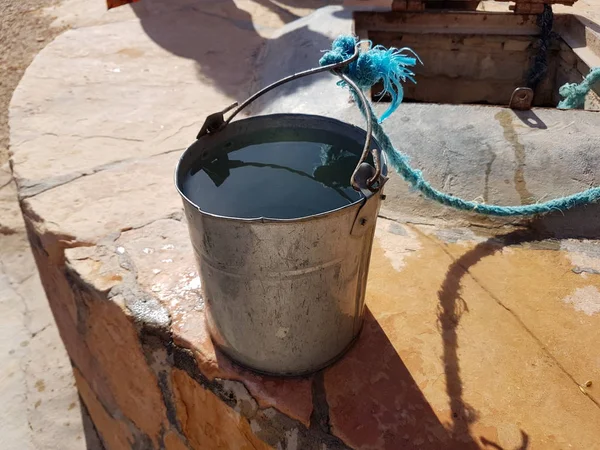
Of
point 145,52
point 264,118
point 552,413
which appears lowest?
point 552,413

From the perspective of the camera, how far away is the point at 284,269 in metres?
1.25

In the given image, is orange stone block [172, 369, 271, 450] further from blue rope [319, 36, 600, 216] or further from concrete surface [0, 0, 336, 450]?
concrete surface [0, 0, 336, 450]

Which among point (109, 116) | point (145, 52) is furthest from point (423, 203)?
point (145, 52)

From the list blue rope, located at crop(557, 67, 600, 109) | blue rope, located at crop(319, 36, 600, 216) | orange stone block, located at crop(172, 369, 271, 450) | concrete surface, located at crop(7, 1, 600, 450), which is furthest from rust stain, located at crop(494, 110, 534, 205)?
orange stone block, located at crop(172, 369, 271, 450)

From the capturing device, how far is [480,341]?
1.61 meters

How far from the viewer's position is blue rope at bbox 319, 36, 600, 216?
4.60 ft

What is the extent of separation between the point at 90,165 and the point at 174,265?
29.5 inches

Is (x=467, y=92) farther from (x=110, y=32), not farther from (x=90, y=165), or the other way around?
(x=90, y=165)

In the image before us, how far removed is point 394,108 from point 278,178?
39 cm

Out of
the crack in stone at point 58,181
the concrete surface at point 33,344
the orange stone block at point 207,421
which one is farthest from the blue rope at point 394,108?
the concrete surface at point 33,344

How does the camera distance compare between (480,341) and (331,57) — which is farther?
(480,341)

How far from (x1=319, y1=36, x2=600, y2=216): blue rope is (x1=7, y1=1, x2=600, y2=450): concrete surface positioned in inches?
3.9

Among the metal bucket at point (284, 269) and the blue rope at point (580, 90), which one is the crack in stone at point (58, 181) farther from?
the blue rope at point (580, 90)

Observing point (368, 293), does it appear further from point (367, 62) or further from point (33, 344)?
point (33, 344)
